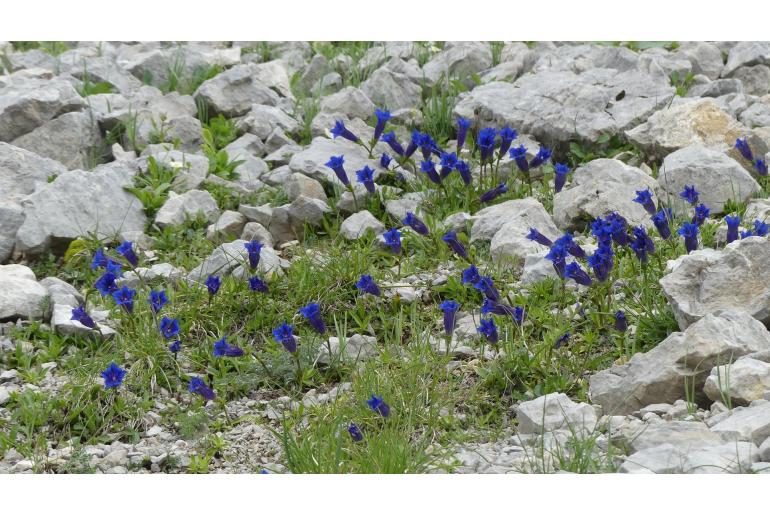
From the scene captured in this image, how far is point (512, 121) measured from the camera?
6602 millimetres

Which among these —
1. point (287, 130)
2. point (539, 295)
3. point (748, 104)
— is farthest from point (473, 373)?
point (748, 104)

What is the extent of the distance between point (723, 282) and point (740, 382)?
674 mm

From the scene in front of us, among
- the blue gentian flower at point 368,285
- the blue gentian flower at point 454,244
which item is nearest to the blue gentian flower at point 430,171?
the blue gentian flower at point 454,244

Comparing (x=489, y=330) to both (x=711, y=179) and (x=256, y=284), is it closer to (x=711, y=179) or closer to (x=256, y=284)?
(x=256, y=284)

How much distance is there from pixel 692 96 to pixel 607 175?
182 cm

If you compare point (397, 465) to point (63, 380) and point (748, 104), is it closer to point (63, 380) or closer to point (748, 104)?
point (63, 380)

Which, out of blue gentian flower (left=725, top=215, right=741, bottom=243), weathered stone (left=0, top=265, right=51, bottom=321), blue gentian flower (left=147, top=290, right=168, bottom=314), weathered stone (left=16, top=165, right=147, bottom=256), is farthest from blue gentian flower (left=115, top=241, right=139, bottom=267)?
blue gentian flower (left=725, top=215, right=741, bottom=243)

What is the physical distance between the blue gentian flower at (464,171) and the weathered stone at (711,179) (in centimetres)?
108

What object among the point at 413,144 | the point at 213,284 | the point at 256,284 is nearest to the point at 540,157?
the point at 413,144

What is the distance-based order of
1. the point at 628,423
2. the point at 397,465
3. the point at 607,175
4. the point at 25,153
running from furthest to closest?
1. the point at 25,153
2. the point at 607,175
3. the point at 628,423
4. the point at 397,465

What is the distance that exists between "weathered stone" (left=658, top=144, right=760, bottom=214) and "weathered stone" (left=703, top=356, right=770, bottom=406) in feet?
6.36

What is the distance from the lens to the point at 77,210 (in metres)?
5.75

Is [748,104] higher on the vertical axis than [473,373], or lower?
higher

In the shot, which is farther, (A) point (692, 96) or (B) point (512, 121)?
(A) point (692, 96)
